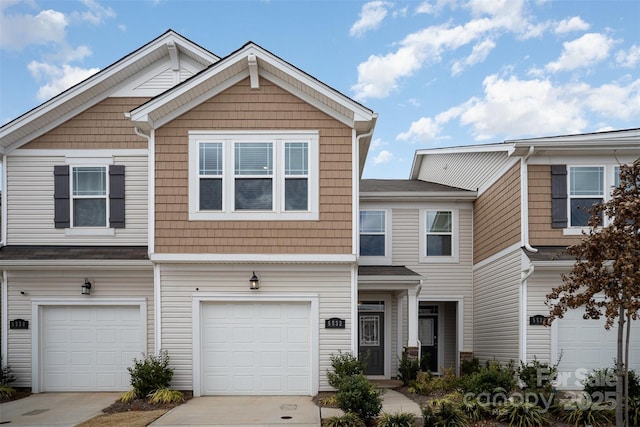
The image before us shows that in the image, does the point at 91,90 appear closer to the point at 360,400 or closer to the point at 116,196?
the point at 116,196

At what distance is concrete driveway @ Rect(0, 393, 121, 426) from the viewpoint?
29.8ft

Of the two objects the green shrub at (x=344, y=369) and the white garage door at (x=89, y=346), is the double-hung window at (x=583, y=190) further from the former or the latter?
the white garage door at (x=89, y=346)

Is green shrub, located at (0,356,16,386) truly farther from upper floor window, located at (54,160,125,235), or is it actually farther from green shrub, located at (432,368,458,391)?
green shrub, located at (432,368,458,391)

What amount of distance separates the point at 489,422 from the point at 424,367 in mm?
5757

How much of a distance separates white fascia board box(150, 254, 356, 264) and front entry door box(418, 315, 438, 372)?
6421 mm

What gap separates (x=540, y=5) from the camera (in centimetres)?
1485

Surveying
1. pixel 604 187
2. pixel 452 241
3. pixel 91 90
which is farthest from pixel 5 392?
pixel 604 187

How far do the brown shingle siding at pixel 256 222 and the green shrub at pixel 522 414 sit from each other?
13.5 feet

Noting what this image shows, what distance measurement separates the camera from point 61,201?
40.4 ft

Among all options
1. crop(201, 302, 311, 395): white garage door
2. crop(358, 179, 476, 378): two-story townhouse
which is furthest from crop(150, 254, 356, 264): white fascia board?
crop(358, 179, 476, 378): two-story townhouse

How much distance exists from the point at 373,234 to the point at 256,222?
5336 mm

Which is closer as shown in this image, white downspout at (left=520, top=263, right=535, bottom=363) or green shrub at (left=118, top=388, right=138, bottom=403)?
green shrub at (left=118, top=388, right=138, bottom=403)

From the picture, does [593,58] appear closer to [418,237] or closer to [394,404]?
[418,237]

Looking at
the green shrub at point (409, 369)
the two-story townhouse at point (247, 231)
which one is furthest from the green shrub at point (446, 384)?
the two-story townhouse at point (247, 231)
